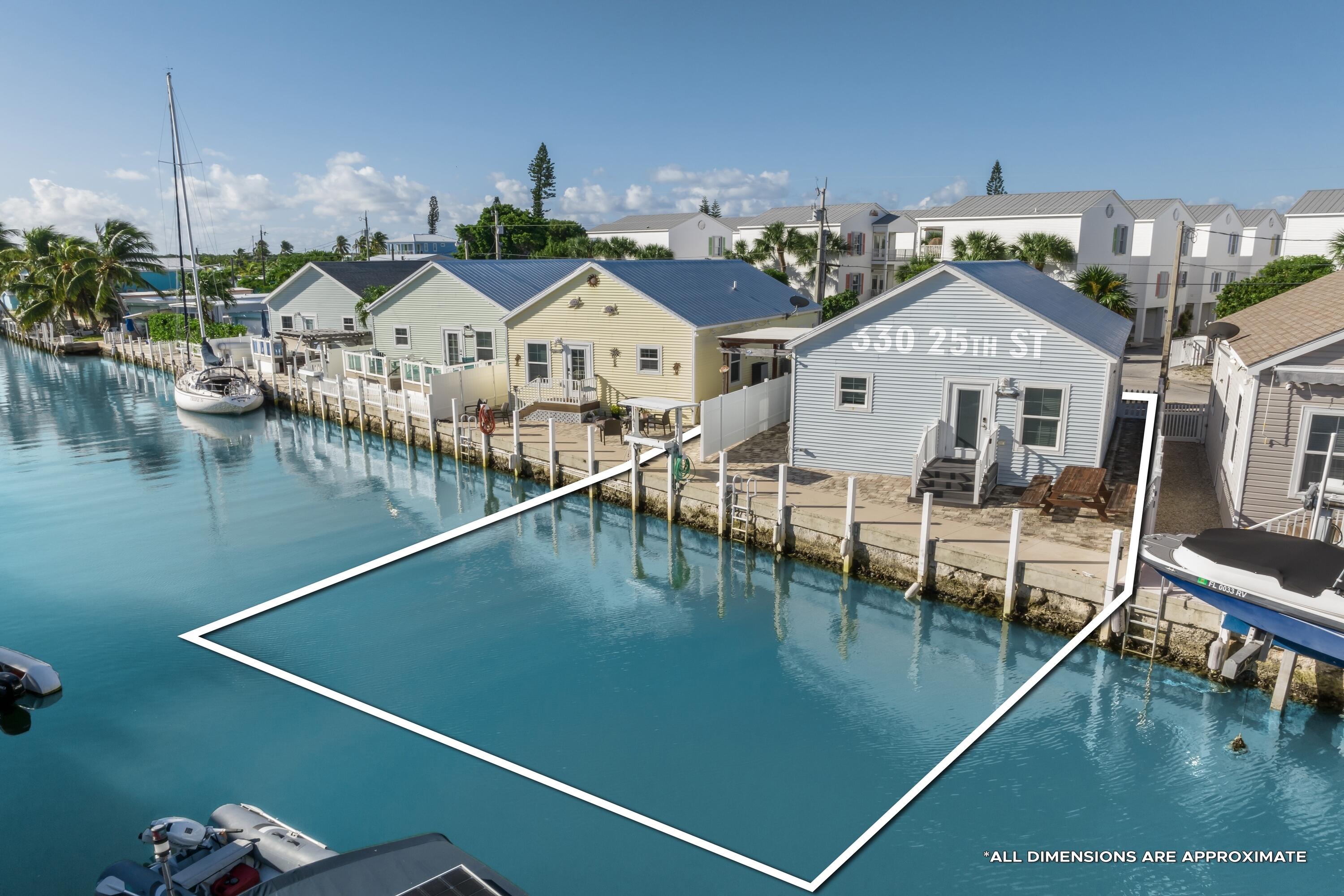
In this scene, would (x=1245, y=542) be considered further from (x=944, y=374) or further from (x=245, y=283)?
(x=245, y=283)

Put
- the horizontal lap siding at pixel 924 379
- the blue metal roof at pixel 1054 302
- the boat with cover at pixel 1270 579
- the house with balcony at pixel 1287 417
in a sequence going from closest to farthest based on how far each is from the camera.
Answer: the boat with cover at pixel 1270 579, the house with balcony at pixel 1287 417, the horizontal lap siding at pixel 924 379, the blue metal roof at pixel 1054 302

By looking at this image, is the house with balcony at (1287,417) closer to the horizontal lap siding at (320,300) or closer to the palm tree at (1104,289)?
the palm tree at (1104,289)

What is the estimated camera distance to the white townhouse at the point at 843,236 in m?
53.6

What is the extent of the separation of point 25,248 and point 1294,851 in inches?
3245

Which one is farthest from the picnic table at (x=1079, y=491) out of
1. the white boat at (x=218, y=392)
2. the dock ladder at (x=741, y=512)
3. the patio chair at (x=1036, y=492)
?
the white boat at (x=218, y=392)

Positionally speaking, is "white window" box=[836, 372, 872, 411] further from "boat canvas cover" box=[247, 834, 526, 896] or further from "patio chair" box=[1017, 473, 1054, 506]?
"boat canvas cover" box=[247, 834, 526, 896]

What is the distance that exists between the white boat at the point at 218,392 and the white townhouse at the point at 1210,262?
153 feet

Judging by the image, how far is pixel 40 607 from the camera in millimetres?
15992

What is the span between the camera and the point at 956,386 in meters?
18.4

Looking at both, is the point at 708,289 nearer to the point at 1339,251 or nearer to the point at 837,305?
the point at 837,305

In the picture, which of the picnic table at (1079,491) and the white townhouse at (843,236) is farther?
the white townhouse at (843,236)

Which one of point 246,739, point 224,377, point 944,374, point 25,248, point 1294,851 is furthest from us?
point 25,248

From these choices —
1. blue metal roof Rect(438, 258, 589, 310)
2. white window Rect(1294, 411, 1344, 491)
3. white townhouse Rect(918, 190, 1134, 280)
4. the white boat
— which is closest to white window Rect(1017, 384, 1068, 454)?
white window Rect(1294, 411, 1344, 491)

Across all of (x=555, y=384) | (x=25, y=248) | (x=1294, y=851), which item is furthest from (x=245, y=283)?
(x=1294, y=851)
